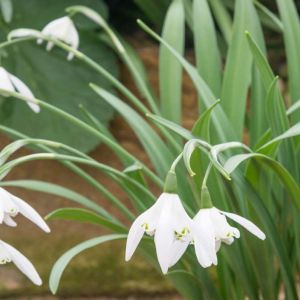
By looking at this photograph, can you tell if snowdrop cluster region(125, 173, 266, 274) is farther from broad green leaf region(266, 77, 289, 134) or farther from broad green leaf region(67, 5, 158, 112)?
broad green leaf region(67, 5, 158, 112)

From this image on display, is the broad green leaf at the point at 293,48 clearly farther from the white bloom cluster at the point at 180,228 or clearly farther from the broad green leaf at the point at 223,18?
the white bloom cluster at the point at 180,228

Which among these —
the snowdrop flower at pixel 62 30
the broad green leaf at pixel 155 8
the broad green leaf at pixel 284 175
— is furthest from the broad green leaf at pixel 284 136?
the broad green leaf at pixel 155 8

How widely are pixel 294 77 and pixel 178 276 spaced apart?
0.53 meters

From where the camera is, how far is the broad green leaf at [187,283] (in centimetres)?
168

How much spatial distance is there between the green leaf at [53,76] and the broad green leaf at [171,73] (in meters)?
0.52

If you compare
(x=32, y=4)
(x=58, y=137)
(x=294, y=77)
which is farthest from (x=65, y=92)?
(x=294, y=77)

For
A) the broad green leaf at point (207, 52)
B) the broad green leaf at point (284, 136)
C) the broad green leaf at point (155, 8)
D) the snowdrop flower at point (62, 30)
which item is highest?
the broad green leaf at point (155, 8)

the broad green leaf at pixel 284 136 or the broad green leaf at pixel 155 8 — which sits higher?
the broad green leaf at pixel 155 8

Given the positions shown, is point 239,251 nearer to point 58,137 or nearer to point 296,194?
point 296,194

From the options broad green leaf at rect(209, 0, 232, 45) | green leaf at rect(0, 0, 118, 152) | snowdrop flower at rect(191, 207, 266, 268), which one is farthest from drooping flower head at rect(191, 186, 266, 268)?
green leaf at rect(0, 0, 118, 152)

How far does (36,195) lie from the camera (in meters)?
2.67

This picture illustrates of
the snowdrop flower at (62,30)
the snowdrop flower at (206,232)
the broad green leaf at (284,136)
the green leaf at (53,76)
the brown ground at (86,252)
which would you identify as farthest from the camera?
the brown ground at (86,252)

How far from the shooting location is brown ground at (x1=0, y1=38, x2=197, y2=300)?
2627 millimetres

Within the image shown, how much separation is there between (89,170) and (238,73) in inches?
37.1
